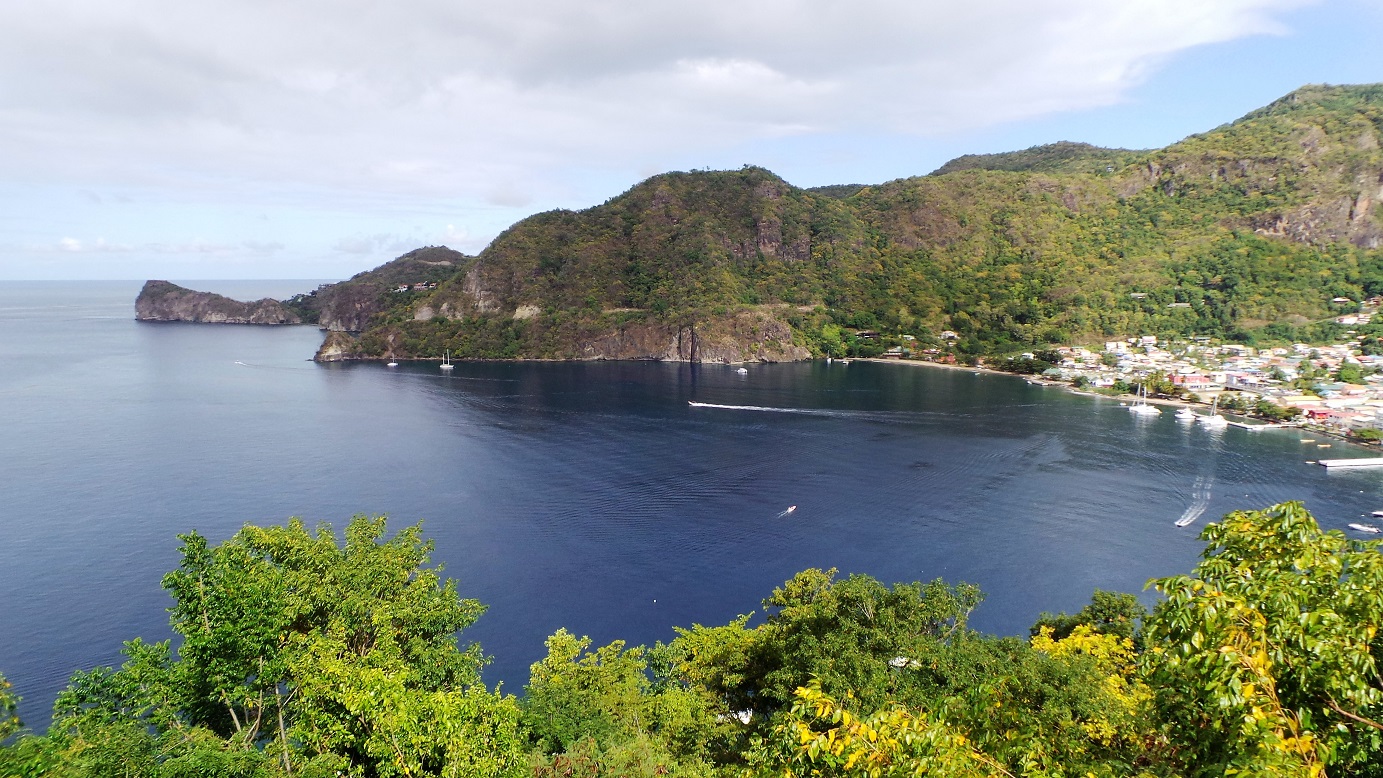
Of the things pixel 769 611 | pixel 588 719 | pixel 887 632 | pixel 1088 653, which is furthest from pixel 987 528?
pixel 588 719

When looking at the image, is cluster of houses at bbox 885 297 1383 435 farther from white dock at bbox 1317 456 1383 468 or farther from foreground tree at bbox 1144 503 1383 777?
foreground tree at bbox 1144 503 1383 777

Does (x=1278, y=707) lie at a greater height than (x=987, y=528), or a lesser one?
greater

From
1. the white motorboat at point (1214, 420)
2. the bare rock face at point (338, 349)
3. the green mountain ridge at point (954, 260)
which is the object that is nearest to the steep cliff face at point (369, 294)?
the green mountain ridge at point (954, 260)

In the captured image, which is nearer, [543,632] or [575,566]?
[543,632]

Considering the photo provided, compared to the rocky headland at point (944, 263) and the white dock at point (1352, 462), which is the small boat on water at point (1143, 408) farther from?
the rocky headland at point (944, 263)

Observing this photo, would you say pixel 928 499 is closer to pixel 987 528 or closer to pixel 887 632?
pixel 987 528

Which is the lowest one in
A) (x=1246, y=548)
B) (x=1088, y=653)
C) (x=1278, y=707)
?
(x=1088, y=653)

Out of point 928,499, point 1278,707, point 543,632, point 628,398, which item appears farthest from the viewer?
point 628,398
